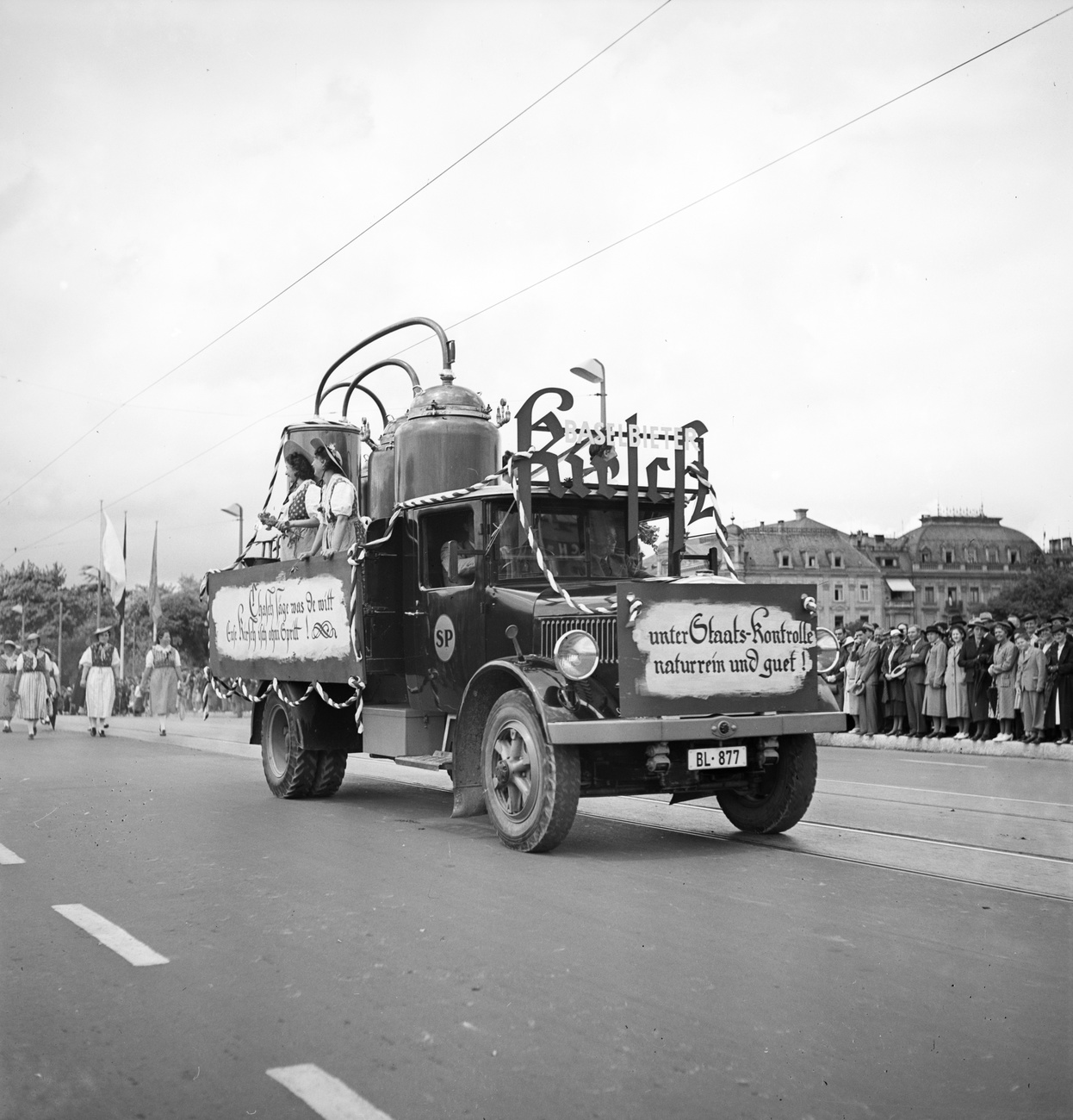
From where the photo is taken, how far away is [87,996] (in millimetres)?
4824

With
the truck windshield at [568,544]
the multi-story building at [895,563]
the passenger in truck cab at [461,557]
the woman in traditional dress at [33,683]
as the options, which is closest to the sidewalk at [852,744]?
the woman in traditional dress at [33,683]

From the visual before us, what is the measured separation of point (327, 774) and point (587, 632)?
4069 millimetres

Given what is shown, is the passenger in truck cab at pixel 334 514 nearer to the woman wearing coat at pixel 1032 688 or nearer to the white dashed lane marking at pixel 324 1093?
the white dashed lane marking at pixel 324 1093

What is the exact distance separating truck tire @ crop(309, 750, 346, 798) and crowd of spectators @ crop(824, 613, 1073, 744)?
291 inches

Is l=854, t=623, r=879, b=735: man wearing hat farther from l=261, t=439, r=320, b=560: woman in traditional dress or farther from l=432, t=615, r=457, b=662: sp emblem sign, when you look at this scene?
l=432, t=615, r=457, b=662: sp emblem sign

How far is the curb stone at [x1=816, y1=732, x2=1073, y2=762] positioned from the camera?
1708 cm

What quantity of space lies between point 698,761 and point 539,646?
1.26 metres

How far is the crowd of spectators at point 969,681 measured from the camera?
17641mm

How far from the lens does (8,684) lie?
24.7m

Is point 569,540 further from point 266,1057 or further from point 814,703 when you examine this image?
point 266,1057

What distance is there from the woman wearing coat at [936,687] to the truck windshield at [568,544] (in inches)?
447

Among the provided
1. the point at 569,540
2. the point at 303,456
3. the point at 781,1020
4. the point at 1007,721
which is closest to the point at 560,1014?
the point at 781,1020

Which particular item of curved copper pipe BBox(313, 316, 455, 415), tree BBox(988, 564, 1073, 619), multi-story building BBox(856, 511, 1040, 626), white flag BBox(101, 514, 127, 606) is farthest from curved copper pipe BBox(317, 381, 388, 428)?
multi-story building BBox(856, 511, 1040, 626)

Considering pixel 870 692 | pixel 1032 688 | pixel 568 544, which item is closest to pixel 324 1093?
pixel 568 544
